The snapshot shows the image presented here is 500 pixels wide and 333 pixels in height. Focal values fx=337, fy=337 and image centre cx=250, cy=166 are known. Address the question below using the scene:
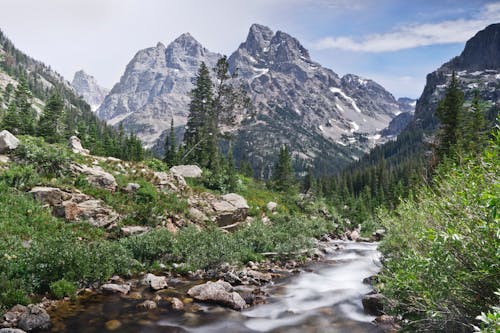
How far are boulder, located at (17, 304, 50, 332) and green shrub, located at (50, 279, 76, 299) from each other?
1.68 m

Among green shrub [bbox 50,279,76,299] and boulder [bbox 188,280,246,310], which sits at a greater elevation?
green shrub [bbox 50,279,76,299]

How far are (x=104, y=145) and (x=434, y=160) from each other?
217 feet

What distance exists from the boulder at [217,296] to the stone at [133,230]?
7759 mm

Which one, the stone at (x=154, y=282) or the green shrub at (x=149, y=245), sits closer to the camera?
the stone at (x=154, y=282)

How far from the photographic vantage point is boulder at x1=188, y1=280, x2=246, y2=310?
15.6 metres

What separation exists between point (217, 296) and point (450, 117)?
41383mm

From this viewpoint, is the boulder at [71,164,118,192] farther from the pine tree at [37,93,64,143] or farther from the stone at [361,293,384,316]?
the pine tree at [37,93,64,143]

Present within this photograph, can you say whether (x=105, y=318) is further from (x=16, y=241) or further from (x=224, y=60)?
(x=224, y=60)

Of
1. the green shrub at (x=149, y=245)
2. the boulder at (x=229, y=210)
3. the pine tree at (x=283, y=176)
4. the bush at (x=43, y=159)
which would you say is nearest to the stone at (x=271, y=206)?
the boulder at (x=229, y=210)

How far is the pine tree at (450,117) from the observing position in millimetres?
43469

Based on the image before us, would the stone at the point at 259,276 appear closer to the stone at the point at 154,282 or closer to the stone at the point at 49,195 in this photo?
the stone at the point at 154,282

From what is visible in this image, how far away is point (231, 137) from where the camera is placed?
4716cm

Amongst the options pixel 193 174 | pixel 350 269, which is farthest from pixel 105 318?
pixel 193 174

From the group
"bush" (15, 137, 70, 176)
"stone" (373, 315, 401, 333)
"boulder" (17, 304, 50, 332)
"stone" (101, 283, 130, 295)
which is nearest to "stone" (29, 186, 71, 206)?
"bush" (15, 137, 70, 176)
